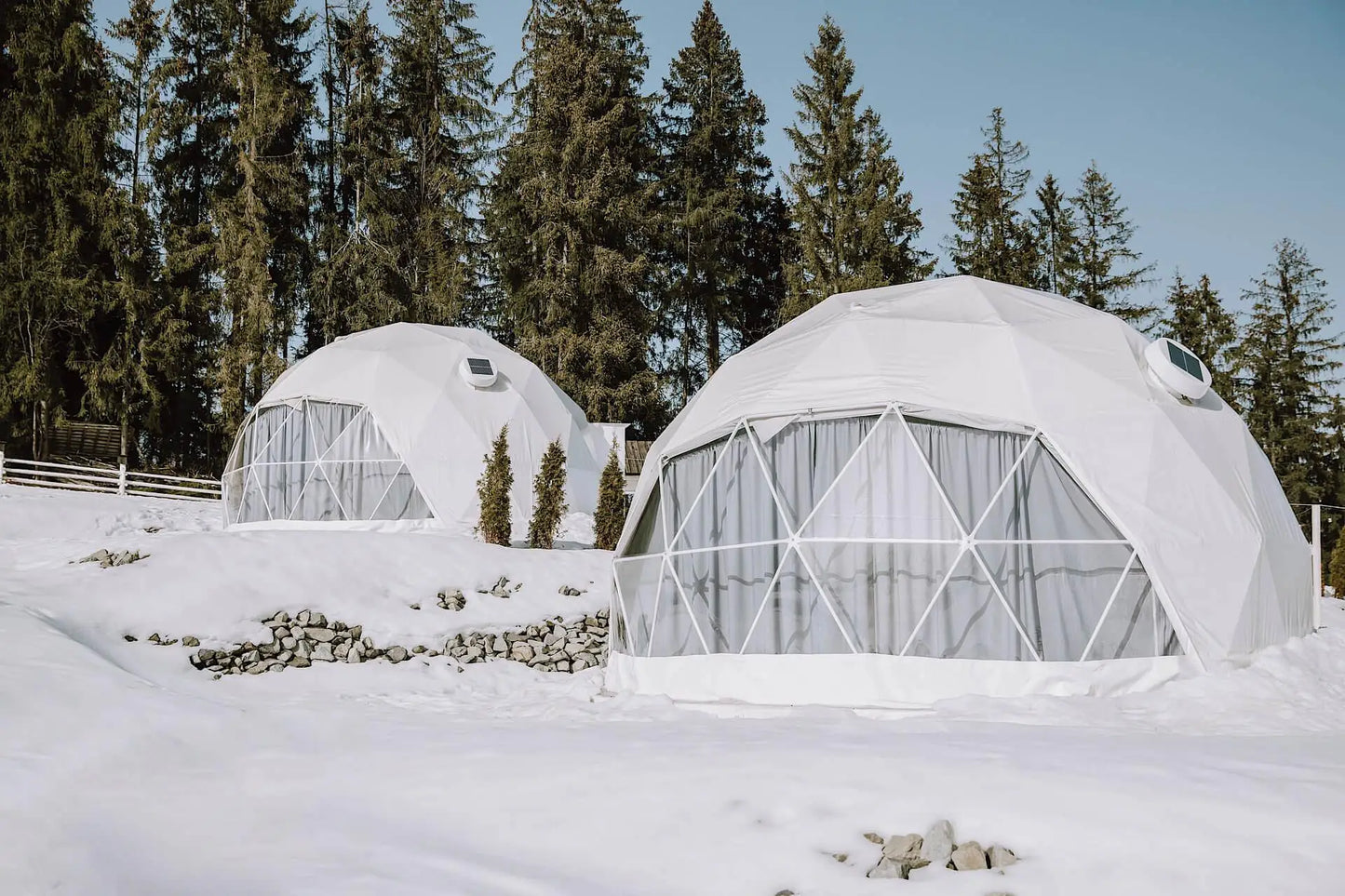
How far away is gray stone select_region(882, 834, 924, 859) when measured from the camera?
12.7 ft

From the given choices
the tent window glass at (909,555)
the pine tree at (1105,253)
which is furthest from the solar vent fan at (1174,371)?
the pine tree at (1105,253)

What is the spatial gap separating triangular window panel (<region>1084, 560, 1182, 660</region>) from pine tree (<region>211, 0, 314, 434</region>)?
856 inches

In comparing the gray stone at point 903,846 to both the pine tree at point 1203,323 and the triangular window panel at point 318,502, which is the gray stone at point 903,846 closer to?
the triangular window panel at point 318,502

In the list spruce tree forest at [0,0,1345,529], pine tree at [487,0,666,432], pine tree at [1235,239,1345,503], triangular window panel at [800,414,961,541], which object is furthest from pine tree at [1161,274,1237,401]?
triangular window panel at [800,414,961,541]

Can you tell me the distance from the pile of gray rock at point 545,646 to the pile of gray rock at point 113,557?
4422 millimetres

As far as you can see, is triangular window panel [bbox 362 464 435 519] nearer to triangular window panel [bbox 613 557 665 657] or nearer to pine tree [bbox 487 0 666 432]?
triangular window panel [bbox 613 557 665 657]

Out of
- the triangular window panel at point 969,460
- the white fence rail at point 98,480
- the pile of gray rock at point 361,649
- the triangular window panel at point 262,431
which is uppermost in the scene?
the triangular window panel at point 262,431

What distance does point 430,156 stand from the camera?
2919cm

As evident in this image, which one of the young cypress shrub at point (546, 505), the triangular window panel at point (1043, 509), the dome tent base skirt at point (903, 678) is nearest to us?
the dome tent base skirt at point (903, 678)

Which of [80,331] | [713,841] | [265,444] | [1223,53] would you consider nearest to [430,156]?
[80,331]

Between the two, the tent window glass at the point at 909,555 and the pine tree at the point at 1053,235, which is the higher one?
the pine tree at the point at 1053,235

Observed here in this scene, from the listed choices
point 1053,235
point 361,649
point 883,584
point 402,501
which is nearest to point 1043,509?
point 883,584

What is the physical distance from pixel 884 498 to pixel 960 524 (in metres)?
0.60

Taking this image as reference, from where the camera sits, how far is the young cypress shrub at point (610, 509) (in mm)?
15391
